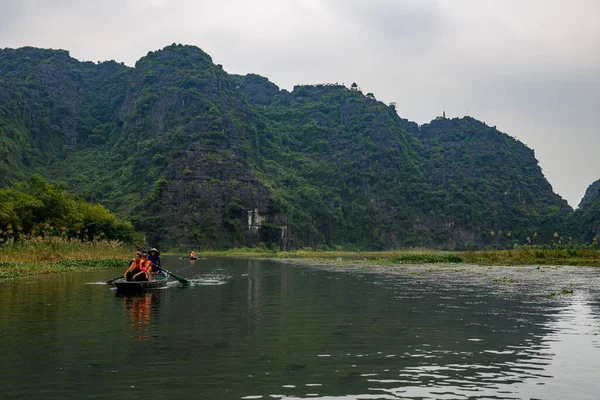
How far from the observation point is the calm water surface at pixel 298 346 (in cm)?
1116

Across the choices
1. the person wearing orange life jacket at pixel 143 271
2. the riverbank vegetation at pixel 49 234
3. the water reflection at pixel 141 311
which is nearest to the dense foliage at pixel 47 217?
the riverbank vegetation at pixel 49 234

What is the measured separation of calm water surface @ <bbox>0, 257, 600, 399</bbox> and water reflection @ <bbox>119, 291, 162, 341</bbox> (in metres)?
0.07

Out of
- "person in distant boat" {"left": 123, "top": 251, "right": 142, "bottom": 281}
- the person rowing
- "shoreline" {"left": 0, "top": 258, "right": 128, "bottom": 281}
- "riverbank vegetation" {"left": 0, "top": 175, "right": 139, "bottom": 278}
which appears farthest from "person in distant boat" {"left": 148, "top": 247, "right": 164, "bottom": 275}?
"riverbank vegetation" {"left": 0, "top": 175, "right": 139, "bottom": 278}

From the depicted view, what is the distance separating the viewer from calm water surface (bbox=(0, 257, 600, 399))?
36.6 feet

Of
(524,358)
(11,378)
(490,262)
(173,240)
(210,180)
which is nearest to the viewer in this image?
(11,378)

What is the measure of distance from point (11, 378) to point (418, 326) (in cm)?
1192

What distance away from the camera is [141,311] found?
73.3 feet

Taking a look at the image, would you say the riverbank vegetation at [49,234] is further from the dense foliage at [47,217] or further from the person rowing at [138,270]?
the person rowing at [138,270]

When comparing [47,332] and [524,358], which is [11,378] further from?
[524,358]

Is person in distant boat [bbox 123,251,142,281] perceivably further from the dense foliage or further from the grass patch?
the dense foliage

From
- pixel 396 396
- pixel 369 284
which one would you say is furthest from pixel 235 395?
pixel 369 284

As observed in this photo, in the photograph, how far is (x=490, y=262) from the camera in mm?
64125

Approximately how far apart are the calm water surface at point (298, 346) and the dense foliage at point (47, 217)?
3469 centimetres

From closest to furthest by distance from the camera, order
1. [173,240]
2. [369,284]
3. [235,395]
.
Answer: [235,395]
[369,284]
[173,240]
